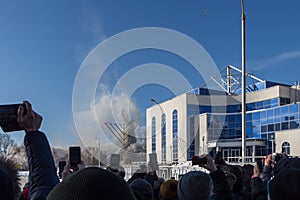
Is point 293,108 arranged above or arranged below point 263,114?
above

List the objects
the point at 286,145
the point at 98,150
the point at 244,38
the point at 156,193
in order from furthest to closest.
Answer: the point at 286,145 → the point at 244,38 → the point at 98,150 → the point at 156,193

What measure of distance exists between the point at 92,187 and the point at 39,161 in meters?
1.14

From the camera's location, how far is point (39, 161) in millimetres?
2107

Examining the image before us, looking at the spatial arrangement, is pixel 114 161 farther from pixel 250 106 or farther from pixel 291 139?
pixel 250 106

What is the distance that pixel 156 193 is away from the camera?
17.0ft

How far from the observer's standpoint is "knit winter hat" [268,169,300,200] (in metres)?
2.10

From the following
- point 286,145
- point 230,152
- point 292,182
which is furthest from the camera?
point 230,152

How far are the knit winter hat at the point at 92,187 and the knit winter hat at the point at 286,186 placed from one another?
50.4 inches

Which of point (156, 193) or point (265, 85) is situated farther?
point (265, 85)

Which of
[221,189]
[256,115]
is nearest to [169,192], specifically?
[221,189]

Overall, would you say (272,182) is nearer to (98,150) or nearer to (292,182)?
(292,182)

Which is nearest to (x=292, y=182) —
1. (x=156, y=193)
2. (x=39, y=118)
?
(x=39, y=118)

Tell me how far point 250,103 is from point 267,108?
3.08m

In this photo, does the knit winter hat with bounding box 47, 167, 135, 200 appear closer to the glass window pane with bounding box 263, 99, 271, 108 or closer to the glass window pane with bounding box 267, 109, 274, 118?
the glass window pane with bounding box 267, 109, 274, 118
